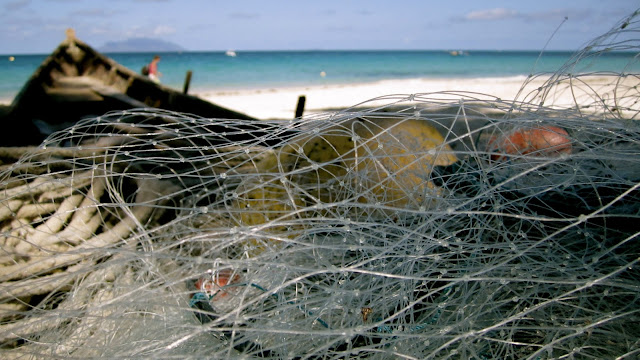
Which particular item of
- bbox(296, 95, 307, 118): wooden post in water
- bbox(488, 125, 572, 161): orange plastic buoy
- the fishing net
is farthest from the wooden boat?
bbox(488, 125, 572, 161): orange plastic buoy

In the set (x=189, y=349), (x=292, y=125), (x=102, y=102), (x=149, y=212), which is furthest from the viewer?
(x=102, y=102)

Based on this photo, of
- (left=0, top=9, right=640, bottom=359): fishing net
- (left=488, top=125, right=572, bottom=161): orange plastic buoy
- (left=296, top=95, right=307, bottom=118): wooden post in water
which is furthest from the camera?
(left=296, top=95, right=307, bottom=118): wooden post in water

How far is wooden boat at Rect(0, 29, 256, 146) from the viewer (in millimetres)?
5121

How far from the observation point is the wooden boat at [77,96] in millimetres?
5121

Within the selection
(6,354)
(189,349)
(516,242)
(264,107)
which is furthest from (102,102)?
(264,107)

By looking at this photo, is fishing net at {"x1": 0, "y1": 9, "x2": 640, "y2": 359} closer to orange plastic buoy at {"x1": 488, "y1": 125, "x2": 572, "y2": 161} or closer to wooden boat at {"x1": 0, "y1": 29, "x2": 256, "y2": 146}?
orange plastic buoy at {"x1": 488, "y1": 125, "x2": 572, "y2": 161}

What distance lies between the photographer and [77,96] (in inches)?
269

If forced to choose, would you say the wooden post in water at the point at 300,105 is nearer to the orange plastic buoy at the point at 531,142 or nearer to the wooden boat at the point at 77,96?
the wooden boat at the point at 77,96

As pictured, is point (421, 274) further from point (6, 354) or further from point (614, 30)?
point (6, 354)

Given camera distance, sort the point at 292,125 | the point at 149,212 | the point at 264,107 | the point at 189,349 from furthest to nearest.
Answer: the point at 264,107
the point at 149,212
the point at 292,125
the point at 189,349

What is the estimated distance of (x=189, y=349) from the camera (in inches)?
67.3

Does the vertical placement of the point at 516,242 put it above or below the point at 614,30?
below

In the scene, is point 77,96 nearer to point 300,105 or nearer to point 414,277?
point 300,105

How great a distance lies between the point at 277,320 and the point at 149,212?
187 centimetres
